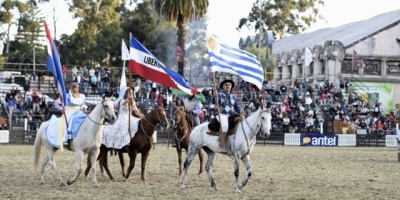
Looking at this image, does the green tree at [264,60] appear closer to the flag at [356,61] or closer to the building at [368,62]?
the building at [368,62]

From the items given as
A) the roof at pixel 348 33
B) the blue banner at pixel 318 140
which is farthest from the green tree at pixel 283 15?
the blue banner at pixel 318 140

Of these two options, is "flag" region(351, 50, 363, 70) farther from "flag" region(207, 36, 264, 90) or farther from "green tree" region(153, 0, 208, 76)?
"flag" region(207, 36, 264, 90)

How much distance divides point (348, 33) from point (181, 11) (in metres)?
21.1

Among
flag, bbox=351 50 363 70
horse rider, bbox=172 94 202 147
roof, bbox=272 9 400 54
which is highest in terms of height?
roof, bbox=272 9 400 54

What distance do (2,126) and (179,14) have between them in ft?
42.8

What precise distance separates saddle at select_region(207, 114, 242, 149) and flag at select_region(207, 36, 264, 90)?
4.86 ft

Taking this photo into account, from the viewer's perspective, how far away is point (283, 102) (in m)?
45.1

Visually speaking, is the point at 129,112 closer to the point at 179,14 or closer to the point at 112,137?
the point at 112,137

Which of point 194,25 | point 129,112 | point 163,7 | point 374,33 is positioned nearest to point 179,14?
point 163,7

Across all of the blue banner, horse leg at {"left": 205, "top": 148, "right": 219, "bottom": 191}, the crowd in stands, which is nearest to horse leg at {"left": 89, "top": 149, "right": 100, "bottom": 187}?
horse leg at {"left": 205, "top": 148, "right": 219, "bottom": 191}

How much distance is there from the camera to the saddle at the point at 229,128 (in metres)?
15.5

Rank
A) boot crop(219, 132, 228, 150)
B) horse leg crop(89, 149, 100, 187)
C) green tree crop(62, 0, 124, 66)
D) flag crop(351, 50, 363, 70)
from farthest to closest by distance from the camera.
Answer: green tree crop(62, 0, 124, 66) < flag crop(351, 50, 363, 70) < horse leg crop(89, 149, 100, 187) < boot crop(219, 132, 228, 150)

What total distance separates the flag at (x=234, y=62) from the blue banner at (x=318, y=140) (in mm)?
24995

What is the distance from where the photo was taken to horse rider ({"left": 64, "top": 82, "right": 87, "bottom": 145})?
640 inches
